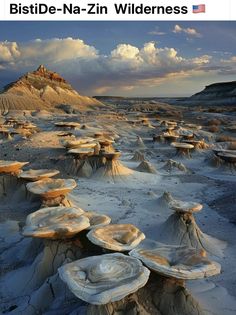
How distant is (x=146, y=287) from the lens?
3.49 m

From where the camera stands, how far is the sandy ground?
430 cm

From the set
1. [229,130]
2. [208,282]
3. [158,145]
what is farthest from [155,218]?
[229,130]

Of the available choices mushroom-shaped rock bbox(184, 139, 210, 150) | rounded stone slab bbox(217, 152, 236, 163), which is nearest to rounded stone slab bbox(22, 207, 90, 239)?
rounded stone slab bbox(217, 152, 236, 163)

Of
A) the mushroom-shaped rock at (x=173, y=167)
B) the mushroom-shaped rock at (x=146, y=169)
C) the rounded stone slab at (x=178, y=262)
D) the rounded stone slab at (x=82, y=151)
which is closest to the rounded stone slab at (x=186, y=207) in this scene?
the rounded stone slab at (x=178, y=262)

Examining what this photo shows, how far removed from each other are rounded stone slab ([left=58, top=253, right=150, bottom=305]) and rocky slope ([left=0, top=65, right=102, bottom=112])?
33.0 metres

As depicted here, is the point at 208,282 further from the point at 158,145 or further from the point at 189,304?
the point at 158,145

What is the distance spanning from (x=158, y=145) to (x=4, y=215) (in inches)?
380

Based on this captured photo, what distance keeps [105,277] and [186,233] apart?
271cm

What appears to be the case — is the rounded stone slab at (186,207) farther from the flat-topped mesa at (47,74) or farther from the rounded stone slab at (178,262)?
the flat-topped mesa at (47,74)

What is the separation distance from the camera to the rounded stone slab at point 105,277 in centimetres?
278

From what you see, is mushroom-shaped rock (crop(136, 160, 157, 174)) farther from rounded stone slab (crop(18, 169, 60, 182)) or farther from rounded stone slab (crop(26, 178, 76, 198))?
rounded stone slab (crop(26, 178, 76, 198))

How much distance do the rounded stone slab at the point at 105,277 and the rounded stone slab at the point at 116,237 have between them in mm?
253

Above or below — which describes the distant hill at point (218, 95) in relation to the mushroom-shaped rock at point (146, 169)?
above

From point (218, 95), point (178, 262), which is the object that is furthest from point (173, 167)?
point (218, 95)
